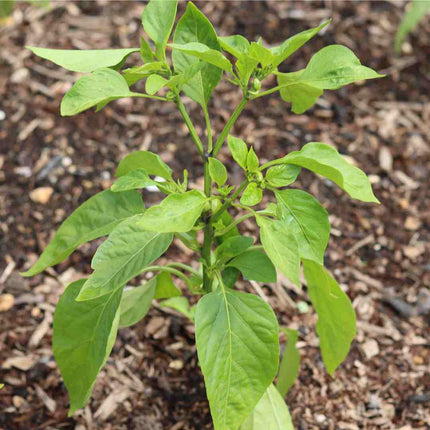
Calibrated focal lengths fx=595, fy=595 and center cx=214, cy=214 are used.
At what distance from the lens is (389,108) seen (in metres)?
3.59

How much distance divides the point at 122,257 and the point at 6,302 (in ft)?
4.12

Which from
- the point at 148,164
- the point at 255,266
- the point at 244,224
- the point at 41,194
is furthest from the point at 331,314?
the point at 41,194

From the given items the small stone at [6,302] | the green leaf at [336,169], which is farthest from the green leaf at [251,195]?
the small stone at [6,302]

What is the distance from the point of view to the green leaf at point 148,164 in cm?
169

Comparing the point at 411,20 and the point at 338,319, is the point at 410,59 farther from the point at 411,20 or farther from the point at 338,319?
the point at 338,319

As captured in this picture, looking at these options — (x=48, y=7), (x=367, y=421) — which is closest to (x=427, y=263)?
(x=367, y=421)

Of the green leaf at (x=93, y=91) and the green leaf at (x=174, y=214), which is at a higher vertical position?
the green leaf at (x=93, y=91)

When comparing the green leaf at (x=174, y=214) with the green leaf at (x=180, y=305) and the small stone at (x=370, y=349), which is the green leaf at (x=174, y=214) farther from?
the small stone at (x=370, y=349)

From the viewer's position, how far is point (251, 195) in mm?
1554

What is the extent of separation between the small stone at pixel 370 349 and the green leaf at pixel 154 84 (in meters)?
1.59

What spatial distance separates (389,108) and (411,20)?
0.52m

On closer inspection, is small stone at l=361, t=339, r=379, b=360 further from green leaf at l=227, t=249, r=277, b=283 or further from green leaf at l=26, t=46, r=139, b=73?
green leaf at l=26, t=46, r=139, b=73

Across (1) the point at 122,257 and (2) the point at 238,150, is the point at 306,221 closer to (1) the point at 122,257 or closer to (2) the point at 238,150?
(2) the point at 238,150

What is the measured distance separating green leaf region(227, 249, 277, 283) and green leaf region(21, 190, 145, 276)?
0.34 metres
